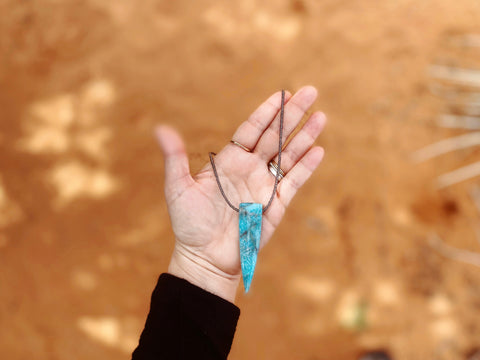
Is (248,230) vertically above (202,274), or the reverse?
(248,230)

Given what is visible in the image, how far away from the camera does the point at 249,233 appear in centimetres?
187

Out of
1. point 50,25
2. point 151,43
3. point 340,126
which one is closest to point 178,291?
point 340,126

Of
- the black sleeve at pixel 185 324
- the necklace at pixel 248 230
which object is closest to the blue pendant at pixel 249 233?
the necklace at pixel 248 230

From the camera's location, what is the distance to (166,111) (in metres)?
2.79

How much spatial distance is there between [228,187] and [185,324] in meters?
0.63

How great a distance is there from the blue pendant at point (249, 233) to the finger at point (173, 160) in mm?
295

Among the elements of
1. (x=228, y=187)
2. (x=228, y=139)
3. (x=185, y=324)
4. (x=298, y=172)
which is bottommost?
(x=185, y=324)

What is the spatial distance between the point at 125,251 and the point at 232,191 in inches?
40.6

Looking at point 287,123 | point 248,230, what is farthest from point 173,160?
point 287,123

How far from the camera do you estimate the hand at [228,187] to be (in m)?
1.76

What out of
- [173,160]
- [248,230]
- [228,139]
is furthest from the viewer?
[228,139]

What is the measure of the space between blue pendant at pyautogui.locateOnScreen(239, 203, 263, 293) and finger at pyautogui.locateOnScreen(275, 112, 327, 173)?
0.92ft

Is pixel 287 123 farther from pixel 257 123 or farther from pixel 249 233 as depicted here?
pixel 249 233

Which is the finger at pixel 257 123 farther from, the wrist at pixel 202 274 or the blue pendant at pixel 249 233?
the wrist at pixel 202 274
